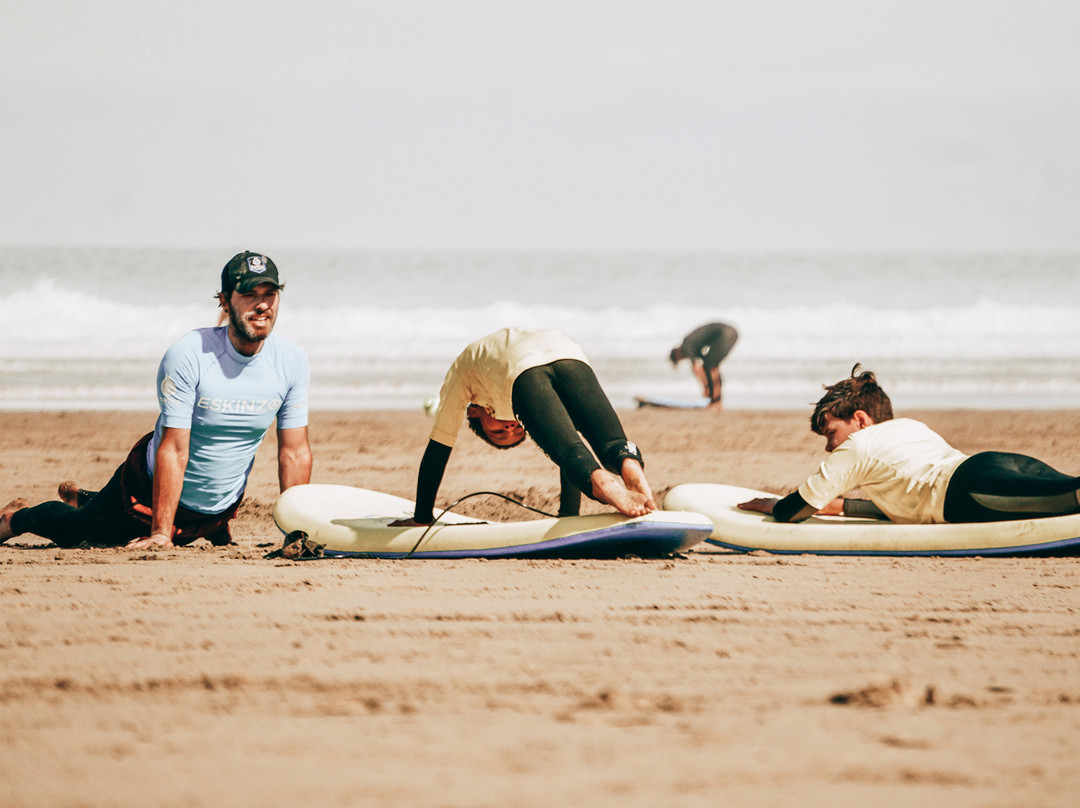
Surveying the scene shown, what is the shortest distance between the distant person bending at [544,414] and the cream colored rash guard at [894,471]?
0.85 metres

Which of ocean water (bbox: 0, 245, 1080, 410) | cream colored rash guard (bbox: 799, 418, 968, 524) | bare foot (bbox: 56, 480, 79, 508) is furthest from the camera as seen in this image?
ocean water (bbox: 0, 245, 1080, 410)

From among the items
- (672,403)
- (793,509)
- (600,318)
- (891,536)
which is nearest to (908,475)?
(891,536)

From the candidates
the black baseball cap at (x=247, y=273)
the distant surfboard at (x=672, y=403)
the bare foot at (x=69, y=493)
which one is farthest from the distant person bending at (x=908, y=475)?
the distant surfboard at (x=672, y=403)

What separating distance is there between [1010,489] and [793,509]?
0.91 meters

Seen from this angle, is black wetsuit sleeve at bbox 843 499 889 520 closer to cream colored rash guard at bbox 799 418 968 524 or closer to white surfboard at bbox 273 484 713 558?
cream colored rash guard at bbox 799 418 968 524

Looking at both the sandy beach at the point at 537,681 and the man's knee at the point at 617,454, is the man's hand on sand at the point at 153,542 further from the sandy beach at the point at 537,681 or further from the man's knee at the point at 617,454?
the man's knee at the point at 617,454

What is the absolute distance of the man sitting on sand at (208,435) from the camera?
442 cm

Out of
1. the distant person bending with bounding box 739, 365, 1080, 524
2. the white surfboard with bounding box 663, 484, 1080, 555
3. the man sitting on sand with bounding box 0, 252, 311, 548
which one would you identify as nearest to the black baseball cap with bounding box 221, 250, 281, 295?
the man sitting on sand with bounding box 0, 252, 311, 548

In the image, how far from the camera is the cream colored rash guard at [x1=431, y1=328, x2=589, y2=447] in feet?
14.6

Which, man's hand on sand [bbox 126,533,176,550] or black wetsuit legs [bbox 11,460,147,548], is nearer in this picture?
man's hand on sand [bbox 126,533,176,550]

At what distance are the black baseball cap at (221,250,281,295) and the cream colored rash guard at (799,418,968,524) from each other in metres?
2.48

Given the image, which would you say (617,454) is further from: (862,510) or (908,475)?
(862,510)

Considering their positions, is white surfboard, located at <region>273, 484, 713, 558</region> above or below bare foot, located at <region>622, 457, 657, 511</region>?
below

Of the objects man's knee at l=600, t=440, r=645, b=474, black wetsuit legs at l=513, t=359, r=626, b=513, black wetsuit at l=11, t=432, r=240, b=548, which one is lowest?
black wetsuit at l=11, t=432, r=240, b=548
